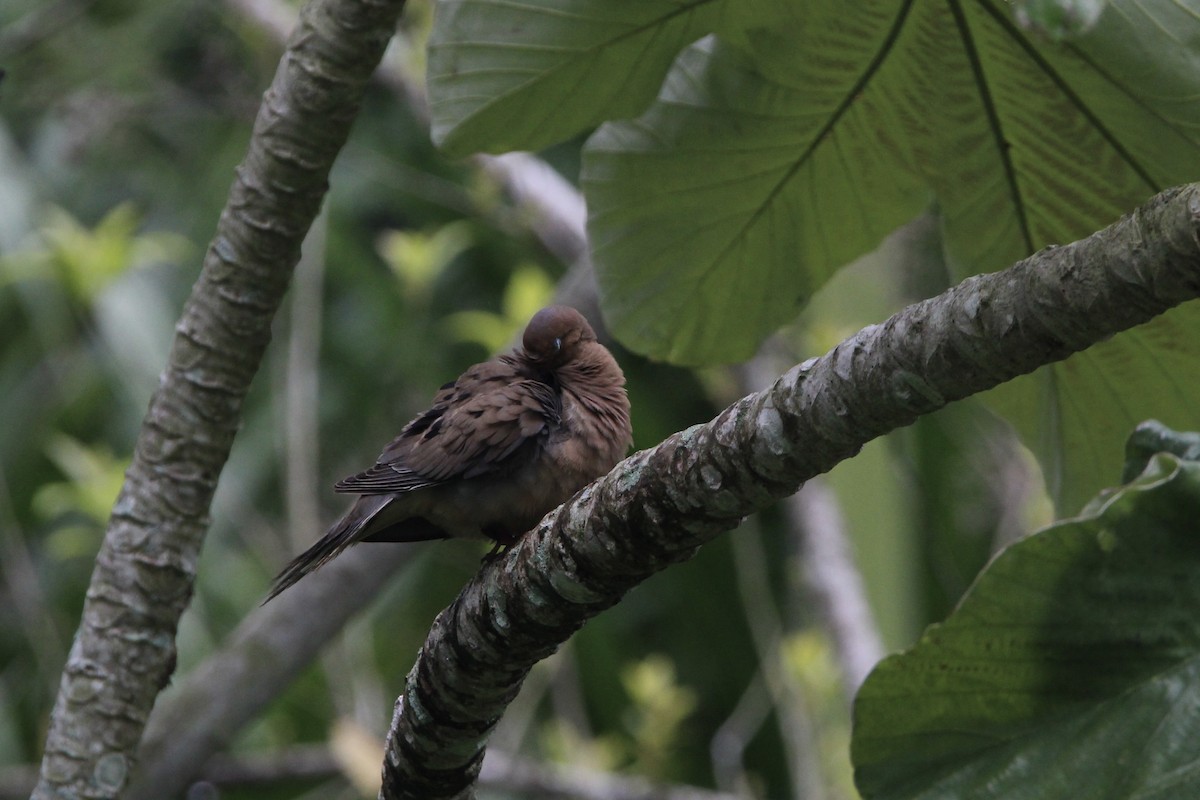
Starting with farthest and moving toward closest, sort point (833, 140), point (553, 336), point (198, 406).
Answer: point (553, 336) → point (198, 406) → point (833, 140)

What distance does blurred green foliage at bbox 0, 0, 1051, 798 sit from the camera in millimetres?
3957

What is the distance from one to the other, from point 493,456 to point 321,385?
101 inches

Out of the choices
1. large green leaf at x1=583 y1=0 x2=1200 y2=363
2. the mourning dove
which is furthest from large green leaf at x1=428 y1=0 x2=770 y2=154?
the mourning dove

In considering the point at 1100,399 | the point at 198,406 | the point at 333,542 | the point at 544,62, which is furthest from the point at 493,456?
the point at 1100,399

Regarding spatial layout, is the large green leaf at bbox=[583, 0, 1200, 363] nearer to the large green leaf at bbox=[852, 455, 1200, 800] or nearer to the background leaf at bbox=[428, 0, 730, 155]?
the background leaf at bbox=[428, 0, 730, 155]

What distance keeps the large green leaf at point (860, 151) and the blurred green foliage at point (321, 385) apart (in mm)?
1617

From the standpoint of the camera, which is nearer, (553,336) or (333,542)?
(333,542)

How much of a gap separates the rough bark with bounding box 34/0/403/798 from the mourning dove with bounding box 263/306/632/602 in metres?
0.22

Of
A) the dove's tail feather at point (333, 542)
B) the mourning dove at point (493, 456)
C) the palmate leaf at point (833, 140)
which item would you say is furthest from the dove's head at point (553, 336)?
the dove's tail feather at point (333, 542)

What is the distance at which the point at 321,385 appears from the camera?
15.9ft

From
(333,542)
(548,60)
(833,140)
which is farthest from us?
(333,542)

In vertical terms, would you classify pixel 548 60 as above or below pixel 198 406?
above

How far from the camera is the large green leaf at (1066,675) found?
1581 millimetres

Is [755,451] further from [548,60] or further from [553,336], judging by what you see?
[553,336]
